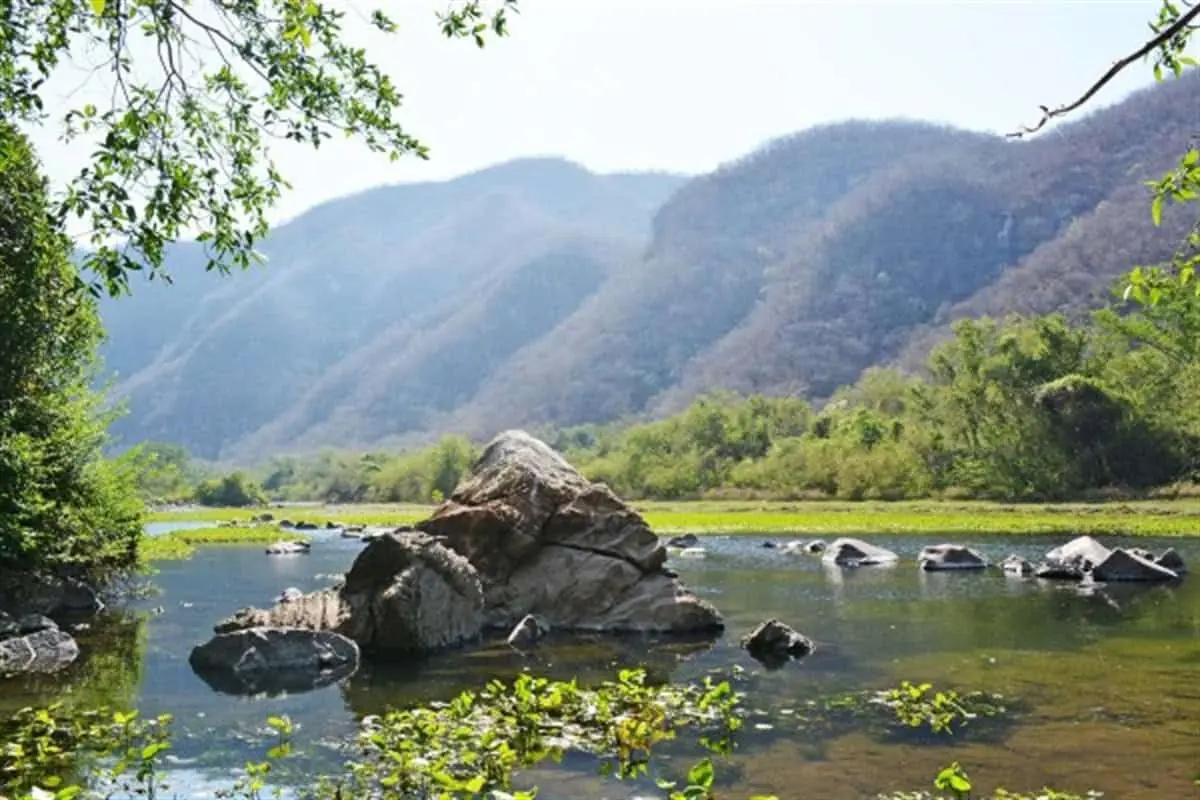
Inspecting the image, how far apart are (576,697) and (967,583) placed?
23894 mm

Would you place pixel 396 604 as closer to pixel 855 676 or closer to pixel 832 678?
pixel 832 678

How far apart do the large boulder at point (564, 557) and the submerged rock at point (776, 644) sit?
3.65 metres

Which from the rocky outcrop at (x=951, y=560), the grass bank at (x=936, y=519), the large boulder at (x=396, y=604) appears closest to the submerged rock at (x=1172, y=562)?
the rocky outcrop at (x=951, y=560)

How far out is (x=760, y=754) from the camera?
1438 cm

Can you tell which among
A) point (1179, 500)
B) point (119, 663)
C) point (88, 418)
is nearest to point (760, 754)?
point (119, 663)

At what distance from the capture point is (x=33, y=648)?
73.9 ft

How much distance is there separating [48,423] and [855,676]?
69.8 ft

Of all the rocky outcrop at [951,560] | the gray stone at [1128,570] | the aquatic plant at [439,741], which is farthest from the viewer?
the rocky outcrop at [951,560]

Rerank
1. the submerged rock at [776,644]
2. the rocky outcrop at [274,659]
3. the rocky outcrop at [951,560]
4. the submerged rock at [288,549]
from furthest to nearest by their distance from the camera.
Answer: the submerged rock at [288,549] < the rocky outcrop at [951,560] < the submerged rock at [776,644] < the rocky outcrop at [274,659]

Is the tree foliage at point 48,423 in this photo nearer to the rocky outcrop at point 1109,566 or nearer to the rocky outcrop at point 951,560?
the rocky outcrop at point 951,560

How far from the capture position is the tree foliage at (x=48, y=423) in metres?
25.4

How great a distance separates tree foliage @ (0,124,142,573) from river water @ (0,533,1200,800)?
8.16 feet

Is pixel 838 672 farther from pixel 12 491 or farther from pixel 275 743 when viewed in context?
pixel 12 491

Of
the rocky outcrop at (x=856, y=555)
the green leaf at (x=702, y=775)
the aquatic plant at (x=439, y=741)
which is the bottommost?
the rocky outcrop at (x=856, y=555)
